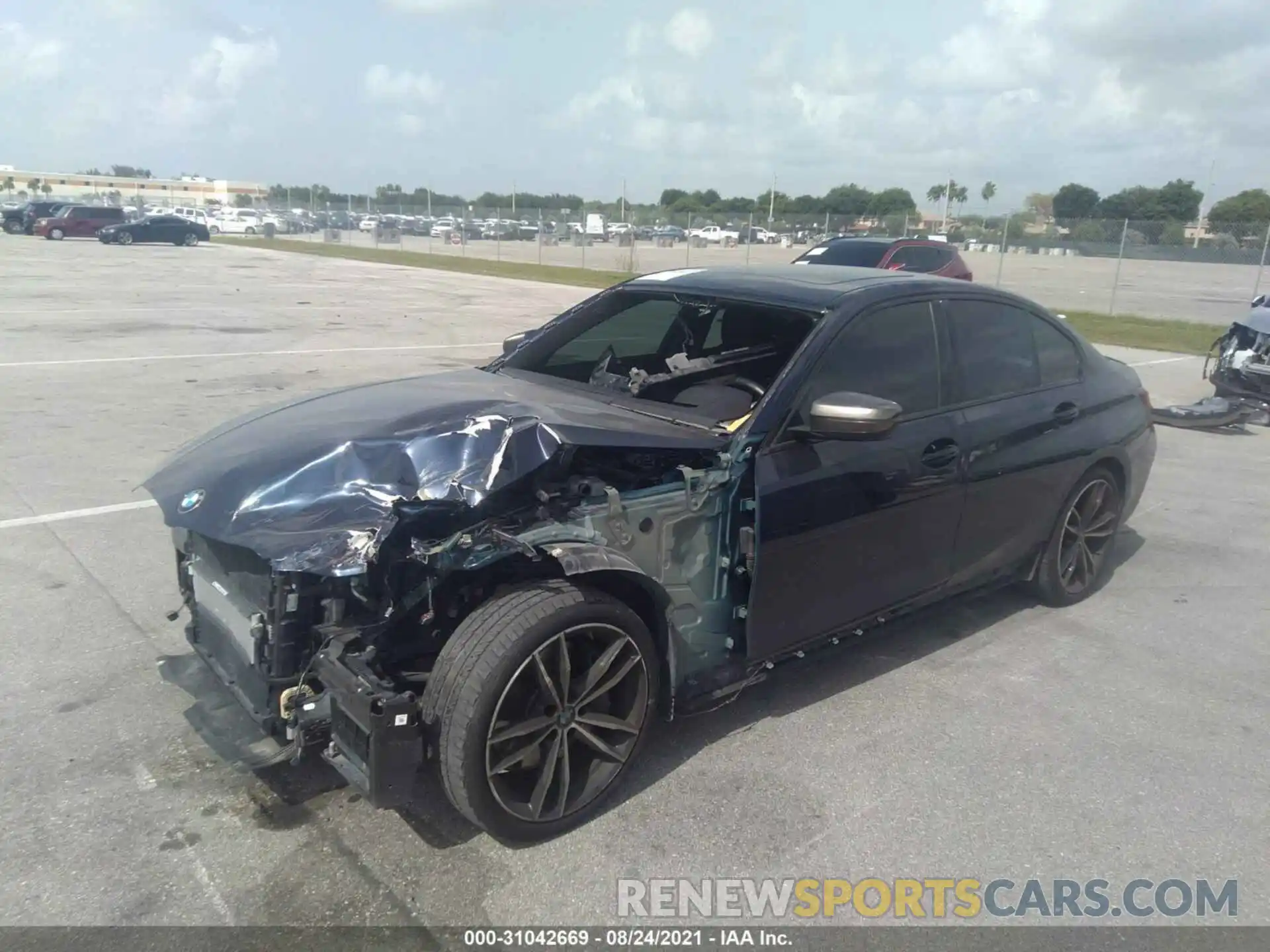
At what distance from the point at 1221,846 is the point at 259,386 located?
9.58 metres

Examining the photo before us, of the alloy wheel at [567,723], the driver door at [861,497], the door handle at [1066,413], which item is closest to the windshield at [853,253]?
the door handle at [1066,413]

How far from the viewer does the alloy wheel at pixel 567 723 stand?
2.98 metres

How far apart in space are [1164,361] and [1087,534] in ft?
41.4

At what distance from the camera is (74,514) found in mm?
6008

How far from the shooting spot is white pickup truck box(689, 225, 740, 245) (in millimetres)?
41250

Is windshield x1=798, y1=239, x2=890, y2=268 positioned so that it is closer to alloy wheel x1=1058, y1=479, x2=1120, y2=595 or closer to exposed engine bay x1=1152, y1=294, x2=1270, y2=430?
exposed engine bay x1=1152, y1=294, x2=1270, y2=430

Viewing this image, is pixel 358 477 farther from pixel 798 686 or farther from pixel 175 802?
pixel 798 686

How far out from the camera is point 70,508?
6.12m

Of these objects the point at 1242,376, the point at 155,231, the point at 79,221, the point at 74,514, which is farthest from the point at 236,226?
the point at 74,514

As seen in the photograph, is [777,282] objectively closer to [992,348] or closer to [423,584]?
[992,348]

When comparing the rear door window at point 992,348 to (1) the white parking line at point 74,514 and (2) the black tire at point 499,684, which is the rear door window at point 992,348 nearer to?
(2) the black tire at point 499,684

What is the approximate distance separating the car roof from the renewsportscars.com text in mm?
2192

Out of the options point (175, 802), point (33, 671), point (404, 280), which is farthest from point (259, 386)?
point (404, 280)

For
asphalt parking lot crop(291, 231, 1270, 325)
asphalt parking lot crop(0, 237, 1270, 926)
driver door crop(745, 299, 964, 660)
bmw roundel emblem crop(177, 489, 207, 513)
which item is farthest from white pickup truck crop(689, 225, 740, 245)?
bmw roundel emblem crop(177, 489, 207, 513)
